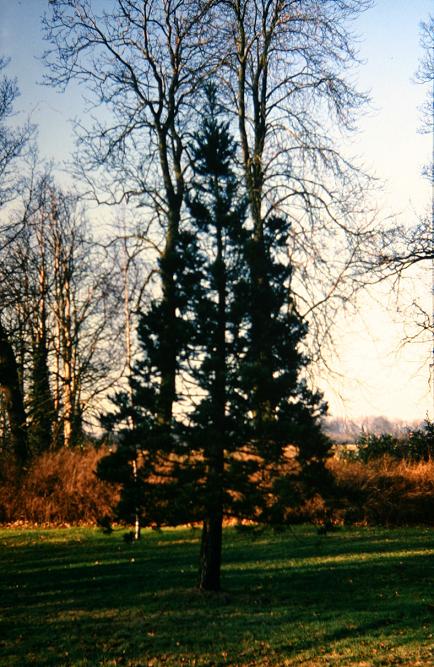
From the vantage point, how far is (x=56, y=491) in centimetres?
1967

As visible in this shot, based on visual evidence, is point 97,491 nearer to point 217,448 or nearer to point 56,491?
point 56,491

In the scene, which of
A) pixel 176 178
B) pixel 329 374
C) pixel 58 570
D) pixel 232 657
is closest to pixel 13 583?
pixel 58 570

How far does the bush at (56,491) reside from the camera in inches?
753

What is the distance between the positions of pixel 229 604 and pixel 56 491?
1148 cm

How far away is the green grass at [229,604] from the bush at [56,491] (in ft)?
12.2

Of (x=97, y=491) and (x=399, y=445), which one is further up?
(x=399, y=445)

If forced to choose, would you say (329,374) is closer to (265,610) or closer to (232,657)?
(265,610)

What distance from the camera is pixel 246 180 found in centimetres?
1872

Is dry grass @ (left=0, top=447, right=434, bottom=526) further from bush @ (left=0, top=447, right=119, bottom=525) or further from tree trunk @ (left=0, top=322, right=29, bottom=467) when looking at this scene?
tree trunk @ (left=0, top=322, right=29, bottom=467)

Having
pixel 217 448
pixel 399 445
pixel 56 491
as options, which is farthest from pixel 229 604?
pixel 399 445

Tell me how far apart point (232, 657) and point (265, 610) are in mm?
1941

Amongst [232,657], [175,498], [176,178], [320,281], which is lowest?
[232,657]

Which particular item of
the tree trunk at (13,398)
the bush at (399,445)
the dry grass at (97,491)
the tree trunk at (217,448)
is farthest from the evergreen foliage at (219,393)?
the bush at (399,445)

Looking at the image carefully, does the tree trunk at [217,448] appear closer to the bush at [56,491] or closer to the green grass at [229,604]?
the green grass at [229,604]
